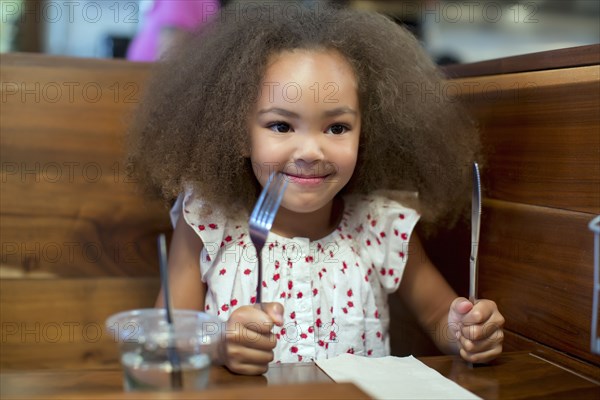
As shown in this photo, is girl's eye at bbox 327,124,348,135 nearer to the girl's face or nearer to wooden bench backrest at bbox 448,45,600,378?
the girl's face

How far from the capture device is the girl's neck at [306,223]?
4.03 feet

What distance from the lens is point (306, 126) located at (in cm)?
110

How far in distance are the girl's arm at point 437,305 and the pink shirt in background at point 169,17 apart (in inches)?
35.9

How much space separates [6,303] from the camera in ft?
4.37

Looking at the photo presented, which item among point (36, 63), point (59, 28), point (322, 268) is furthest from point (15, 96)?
point (59, 28)

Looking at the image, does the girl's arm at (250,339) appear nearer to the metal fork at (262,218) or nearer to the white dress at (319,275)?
the metal fork at (262,218)

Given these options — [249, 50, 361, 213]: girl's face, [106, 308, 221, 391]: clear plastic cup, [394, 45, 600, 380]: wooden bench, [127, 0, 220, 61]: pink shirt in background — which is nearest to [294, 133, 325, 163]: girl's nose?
[249, 50, 361, 213]: girl's face

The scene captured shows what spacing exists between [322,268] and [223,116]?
0.97 feet

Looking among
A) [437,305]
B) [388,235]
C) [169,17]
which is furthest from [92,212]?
[169,17]

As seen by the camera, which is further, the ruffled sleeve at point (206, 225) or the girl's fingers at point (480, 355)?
the ruffled sleeve at point (206, 225)

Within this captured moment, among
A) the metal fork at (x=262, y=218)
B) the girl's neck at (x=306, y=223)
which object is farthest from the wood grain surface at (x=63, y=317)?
the metal fork at (x=262, y=218)

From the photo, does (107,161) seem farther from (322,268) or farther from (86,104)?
(322,268)

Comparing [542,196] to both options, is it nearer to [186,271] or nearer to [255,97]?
[255,97]

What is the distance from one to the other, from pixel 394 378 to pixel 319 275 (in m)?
0.35
